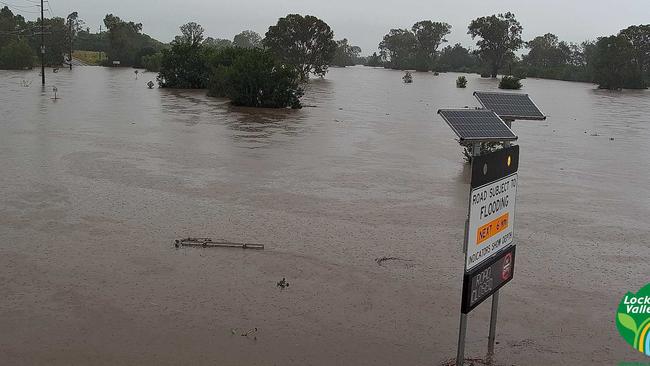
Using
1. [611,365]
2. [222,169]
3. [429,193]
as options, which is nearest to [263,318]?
[611,365]

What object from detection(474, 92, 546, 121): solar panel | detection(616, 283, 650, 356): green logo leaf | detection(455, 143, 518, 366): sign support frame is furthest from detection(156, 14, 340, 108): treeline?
detection(455, 143, 518, 366): sign support frame

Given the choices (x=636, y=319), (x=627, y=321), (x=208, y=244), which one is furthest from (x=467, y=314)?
(x=208, y=244)

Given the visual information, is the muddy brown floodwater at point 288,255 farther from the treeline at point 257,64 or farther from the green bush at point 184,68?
the green bush at point 184,68

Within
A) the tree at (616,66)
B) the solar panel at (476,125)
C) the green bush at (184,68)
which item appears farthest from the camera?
the tree at (616,66)

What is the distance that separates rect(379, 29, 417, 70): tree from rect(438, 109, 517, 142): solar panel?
486ft

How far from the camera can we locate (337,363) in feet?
17.4

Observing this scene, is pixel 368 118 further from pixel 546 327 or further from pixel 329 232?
pixel 546 327

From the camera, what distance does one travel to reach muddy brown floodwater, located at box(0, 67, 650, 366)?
5609 millimetres

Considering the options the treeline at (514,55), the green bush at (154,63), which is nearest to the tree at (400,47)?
the treeline at (514,55)

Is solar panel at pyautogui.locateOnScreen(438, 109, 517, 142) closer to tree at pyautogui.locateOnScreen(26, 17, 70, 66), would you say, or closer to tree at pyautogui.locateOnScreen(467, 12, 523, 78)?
tree at pyautogui.locateOnScreen(26, 17, 70, 66)

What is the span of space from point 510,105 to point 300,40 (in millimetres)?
65863

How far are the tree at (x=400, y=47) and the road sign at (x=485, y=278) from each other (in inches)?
5865

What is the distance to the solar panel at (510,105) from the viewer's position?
6627mm

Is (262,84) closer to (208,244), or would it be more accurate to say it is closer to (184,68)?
(184,68)
